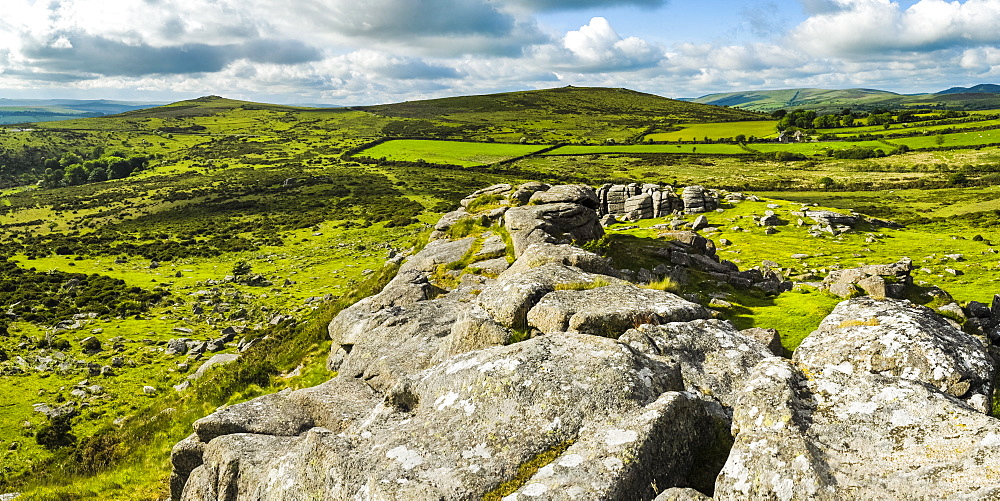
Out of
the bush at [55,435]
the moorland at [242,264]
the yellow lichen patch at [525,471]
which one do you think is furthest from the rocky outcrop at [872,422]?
the bush at [55,435]

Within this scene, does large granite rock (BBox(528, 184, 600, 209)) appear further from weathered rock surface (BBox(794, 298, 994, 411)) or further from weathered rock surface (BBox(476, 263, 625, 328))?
weathered rock surface (BBox(794, 298, 994, 411))

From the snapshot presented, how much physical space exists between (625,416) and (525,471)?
2.01 m

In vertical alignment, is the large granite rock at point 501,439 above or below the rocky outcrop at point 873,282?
above

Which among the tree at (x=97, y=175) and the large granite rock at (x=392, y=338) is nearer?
the large granite rock at (x=392, y=338)

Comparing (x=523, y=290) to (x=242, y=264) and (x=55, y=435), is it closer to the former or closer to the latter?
(x=55, y=435)

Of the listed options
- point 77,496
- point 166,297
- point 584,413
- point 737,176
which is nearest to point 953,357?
point 584,413

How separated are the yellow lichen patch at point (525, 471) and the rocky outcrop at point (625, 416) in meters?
0.04

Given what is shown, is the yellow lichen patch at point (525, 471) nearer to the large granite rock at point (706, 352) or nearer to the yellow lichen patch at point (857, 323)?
the large granite rock at point (706, 352)

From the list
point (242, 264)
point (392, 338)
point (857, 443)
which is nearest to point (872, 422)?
point (857, 443)

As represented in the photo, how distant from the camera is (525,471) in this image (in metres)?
8.28

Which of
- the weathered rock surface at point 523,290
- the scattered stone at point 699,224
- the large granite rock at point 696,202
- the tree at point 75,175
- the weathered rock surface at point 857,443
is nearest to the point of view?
the weathered rock surface at point 857,443

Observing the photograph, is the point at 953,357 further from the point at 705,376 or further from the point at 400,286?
the point at 400,286

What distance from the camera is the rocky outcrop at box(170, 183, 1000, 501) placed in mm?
7223

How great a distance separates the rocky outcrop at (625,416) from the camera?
284 inches
